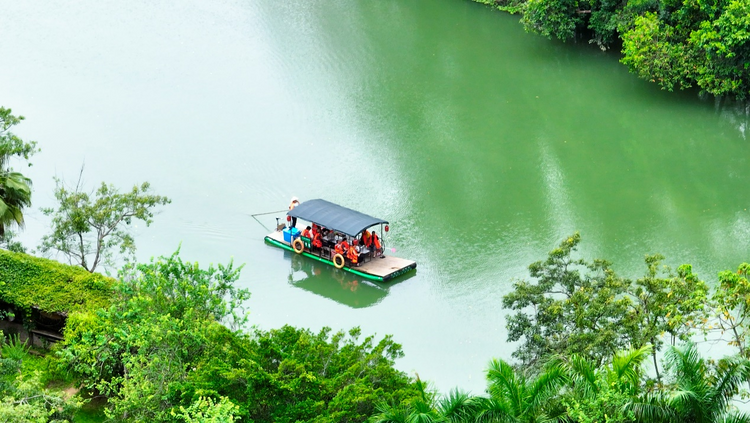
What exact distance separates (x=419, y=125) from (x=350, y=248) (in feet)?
29.5

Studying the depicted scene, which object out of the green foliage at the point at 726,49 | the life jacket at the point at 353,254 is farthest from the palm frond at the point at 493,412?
the green foliage at the point at 726,49

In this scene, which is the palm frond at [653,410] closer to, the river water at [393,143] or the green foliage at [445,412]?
the green foliage at [445,412]

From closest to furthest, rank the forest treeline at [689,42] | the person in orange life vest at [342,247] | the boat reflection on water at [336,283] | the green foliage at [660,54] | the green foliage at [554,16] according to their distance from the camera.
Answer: the boat reflection on water at [336,283]
the person in orange life vest at [342,247]
the forest treeline at [689,42]
the green foliage at [660,54]
the green foliage at [554,16]

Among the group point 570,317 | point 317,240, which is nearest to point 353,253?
point 317,240

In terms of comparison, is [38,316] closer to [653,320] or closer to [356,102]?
[653,320]

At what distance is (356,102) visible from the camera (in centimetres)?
3384

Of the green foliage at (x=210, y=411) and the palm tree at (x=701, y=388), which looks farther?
the green foliage at (x=210, y=411)

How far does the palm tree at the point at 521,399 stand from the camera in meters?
12.9

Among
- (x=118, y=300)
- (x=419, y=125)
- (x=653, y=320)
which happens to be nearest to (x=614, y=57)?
(x=419, y=125)

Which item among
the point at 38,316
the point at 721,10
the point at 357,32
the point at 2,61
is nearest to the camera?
the point at 38,316

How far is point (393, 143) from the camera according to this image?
30.9 m

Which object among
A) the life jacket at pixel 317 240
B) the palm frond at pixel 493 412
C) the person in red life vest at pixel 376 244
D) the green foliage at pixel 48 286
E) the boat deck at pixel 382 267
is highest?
the life jacket at pixel 317 240

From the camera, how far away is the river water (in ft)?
79.7

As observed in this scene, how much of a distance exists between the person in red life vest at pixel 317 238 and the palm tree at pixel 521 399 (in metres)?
12.1
